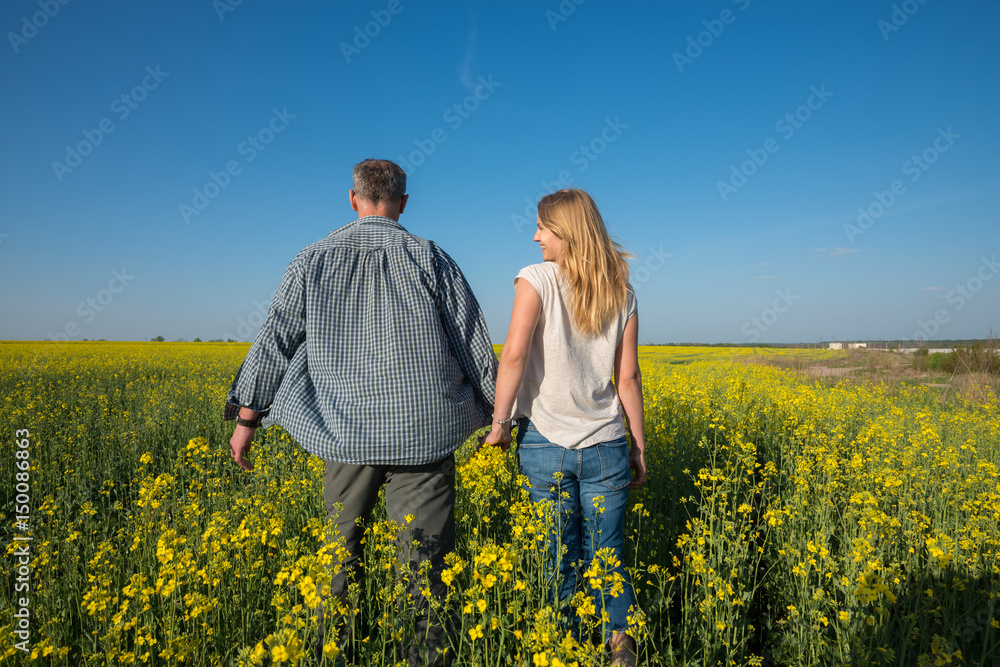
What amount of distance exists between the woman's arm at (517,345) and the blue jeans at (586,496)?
213 mm

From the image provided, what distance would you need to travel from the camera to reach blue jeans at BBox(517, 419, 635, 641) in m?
A: 1.97

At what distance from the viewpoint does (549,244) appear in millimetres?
2053

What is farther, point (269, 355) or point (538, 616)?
point (269, 355)

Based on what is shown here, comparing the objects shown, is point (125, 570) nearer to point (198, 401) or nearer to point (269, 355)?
point (269, 355)

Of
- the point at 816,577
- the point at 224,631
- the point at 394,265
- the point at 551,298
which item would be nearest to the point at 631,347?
the point at 551,298

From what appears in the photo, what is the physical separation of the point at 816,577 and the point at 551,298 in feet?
8.17

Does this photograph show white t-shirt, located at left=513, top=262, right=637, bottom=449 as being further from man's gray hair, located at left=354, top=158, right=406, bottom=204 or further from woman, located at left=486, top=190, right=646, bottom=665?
man's gray hair, located at left=354, top=158, right=406, bottom=204

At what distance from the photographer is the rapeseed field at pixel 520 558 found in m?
1.69

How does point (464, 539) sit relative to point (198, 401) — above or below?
below

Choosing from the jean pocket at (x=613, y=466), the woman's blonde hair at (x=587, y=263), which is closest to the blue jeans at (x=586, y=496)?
the jean pocket at (x=613, y=466)

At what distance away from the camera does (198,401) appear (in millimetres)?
7684

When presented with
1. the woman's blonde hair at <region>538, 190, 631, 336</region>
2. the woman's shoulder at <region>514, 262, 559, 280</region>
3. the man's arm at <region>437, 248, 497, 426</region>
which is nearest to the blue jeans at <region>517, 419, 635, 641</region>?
the man's arm at <region>437, 248, 497, 426</region>

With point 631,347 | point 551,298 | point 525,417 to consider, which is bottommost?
point 525,417

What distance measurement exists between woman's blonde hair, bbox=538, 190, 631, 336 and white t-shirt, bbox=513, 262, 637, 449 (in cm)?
5
